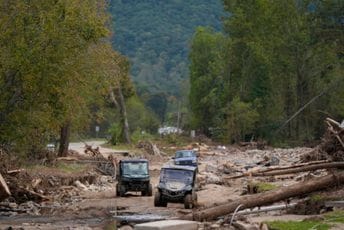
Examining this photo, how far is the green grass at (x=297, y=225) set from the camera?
1806cm

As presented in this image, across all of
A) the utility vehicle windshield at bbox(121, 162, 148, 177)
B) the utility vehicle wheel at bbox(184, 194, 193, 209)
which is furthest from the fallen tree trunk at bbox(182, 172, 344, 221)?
the utility vehicle windshield at bbox(121, 162, 148, 177)

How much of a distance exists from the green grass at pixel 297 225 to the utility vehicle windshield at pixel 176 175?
34.8 ft

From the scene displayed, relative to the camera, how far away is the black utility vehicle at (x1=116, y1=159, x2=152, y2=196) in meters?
34.8

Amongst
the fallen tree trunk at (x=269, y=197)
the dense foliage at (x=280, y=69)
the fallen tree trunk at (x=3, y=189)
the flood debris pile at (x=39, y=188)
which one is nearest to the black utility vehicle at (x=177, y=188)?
the flood debris pile at (x=39, y=188)

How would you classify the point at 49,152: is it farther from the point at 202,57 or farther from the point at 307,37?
the point at 202,57

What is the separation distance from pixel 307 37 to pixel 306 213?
6172 cm

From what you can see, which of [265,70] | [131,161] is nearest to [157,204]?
[131,161]

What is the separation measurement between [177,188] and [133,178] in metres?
5.79

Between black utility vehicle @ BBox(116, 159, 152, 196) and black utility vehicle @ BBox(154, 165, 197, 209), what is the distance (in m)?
4.96

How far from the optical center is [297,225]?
18672 millimetres

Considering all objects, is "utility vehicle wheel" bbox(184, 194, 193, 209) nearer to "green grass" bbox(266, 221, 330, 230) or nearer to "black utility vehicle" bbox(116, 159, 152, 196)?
"black utility vehicle" bbox(116, 159, 152, 196)

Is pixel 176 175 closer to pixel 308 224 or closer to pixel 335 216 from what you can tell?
pixel 335 216

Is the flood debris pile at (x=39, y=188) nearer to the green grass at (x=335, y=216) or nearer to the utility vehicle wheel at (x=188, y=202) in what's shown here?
the utility vehicle wheel at (x=188, y=202)

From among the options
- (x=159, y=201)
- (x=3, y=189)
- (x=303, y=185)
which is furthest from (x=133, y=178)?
(x=303, y=185)
